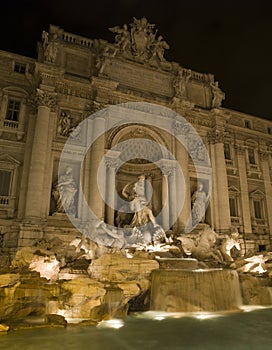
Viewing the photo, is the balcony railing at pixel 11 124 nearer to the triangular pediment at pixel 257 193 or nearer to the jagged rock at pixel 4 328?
the jagged rock at pixel 4 328

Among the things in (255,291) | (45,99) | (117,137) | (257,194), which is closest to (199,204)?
(257,194)

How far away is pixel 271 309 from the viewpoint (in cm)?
1110

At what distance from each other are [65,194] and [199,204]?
8765 millimetres

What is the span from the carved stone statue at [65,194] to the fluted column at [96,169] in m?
0.97

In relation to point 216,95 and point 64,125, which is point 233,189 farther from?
point 64,125

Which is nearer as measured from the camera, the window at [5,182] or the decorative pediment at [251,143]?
the window at [5,182]

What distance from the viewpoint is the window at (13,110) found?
56.2 ft

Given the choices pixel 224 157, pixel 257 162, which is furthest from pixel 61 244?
pixel 257 162

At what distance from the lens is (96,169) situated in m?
17.0

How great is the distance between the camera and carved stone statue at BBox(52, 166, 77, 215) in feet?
52.9

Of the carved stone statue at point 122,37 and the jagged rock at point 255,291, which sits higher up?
the carved stone statue at point 122,37

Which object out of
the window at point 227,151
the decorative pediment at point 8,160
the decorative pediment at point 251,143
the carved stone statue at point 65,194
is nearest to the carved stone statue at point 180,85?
the window at point 227,151

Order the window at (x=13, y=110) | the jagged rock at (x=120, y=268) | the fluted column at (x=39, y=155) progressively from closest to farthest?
the jagged rock at (x=120, y=268) < the fluted column at (x=39, y=155) < the window at (x=13, y=110)

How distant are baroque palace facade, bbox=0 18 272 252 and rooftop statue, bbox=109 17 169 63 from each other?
0.07 metres
